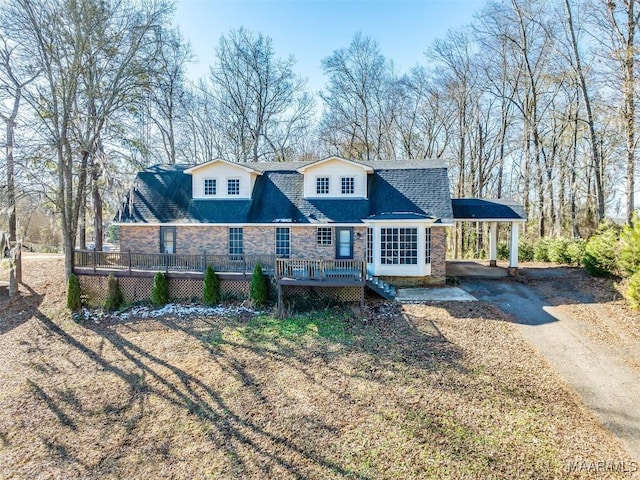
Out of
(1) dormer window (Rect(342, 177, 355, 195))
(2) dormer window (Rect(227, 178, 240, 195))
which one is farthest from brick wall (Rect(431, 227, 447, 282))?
(2) dormer window (Rect(227, 178, 240, 195))

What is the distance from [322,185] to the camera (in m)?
15.8

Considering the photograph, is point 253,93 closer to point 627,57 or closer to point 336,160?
point 336,160

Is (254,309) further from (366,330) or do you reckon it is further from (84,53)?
(84,53)

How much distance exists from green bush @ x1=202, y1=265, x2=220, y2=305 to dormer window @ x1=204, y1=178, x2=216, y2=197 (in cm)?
447

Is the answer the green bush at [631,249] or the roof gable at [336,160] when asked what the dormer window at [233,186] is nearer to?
the roof gable at [336,160]

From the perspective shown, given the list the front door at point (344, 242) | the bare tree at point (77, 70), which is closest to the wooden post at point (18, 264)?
the bare tree at point (77, 70)

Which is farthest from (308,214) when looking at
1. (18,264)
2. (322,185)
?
(18,264)

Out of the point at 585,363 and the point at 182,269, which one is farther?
the point at 182,269

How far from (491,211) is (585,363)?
29.5 ft

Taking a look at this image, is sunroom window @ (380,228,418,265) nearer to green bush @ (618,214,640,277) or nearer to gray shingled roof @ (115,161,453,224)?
gray shingled roof @ (115,161,453,224)

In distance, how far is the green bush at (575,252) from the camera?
691 inches

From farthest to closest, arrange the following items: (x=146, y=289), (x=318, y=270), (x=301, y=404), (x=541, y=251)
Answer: (x=541, y=251) < (x=146, y=289) < (x=318, y=270) < (x=301, y=404)

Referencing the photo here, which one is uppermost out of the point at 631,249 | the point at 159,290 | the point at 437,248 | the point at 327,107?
the point at 327,107

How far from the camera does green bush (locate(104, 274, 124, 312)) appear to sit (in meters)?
13.6
